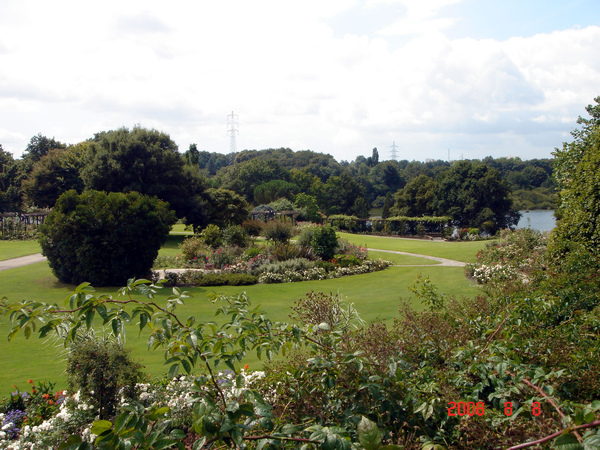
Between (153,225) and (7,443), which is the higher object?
(153,225)

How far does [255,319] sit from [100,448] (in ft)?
3.82

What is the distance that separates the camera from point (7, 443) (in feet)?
12.6

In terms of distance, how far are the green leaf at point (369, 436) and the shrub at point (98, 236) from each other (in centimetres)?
1128

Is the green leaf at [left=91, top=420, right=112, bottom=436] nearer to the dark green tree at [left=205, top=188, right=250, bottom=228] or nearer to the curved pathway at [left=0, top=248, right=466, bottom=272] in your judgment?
the curved pathway at [left=0, top=248, right=466, bottom=272]

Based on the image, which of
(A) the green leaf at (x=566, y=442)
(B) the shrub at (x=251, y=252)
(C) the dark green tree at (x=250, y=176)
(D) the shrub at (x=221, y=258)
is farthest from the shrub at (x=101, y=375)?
(C) the dark green tree at (x=250, y=176)

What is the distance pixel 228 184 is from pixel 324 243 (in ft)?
139

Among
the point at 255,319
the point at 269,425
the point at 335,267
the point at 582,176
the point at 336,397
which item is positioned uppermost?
the point at 582,176

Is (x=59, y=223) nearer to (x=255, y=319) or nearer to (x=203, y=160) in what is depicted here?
(x=255, y=319)

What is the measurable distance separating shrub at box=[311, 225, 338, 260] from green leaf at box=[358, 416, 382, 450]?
15344 mm

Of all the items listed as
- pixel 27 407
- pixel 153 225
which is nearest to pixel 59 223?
pixel 153 225

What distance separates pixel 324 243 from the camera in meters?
17.2

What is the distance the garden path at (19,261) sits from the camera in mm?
15070

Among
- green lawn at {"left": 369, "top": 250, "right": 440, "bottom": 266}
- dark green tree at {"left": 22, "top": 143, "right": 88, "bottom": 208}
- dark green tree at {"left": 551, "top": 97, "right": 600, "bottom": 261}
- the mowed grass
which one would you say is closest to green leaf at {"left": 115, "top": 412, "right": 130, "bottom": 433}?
the mowed grass

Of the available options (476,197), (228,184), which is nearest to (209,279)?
(476,197)
